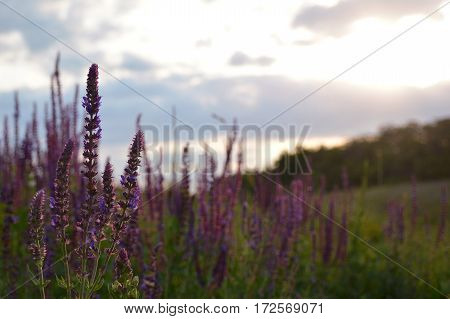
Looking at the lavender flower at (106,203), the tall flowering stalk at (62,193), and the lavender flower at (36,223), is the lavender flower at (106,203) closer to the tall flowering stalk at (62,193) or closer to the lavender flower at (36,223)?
the tall flowering stalk at (62,193)

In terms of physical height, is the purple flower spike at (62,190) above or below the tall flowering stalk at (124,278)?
above

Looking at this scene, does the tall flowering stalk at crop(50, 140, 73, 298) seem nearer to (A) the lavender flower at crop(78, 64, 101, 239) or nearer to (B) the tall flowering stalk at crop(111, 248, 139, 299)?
(A) the lavender flower at crop(78, 64, 101, 239)

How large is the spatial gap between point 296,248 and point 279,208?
63 cm

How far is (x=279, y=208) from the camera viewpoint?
507 centimetres

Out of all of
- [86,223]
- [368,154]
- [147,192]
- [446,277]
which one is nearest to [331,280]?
[446,277]

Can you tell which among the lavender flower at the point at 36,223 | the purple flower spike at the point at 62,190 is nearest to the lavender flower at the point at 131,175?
the purple flower spike at the point at 62,190

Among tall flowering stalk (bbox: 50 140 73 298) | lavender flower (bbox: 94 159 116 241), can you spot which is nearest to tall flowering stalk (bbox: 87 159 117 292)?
lavender flower (bbox: 94 159 116 241)

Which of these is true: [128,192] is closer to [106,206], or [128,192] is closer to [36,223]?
[106,206]

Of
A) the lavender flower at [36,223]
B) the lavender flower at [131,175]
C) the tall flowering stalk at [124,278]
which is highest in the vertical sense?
the lavender flower at [131,175]

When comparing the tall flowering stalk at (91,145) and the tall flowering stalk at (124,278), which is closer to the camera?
the tall flowering stalk at (91,145)

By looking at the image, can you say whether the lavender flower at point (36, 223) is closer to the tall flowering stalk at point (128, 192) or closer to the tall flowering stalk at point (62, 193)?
the tall flowering stalk at point (62, 193)

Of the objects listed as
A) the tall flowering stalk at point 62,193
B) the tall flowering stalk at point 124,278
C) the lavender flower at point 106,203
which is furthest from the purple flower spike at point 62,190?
the tall flowering stalk at point 124,278

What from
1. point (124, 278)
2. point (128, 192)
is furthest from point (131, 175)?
point (124, 278)
